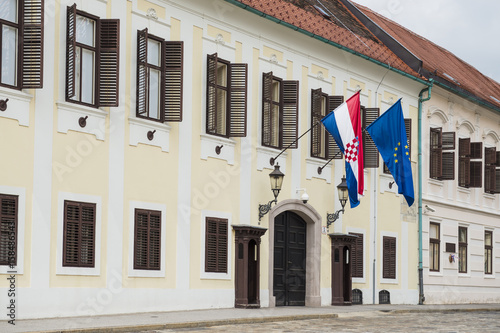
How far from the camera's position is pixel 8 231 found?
1622 centimetres

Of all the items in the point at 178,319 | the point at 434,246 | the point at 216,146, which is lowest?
the point at 178,319

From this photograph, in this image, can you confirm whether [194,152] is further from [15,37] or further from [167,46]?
[15,37]

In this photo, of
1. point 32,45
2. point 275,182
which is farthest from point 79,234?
point 275,182

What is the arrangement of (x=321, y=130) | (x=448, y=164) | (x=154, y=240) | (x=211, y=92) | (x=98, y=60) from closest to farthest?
(x=98, y=60)
(x=154, y=240)
(x=211, y=92)
(x=321, y=130)
(x=448, y=164)

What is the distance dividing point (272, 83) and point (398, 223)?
8.16m

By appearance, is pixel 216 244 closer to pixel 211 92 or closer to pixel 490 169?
pixel 211 92

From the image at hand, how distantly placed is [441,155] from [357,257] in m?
6.33

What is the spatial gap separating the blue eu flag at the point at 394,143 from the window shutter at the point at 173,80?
6314 millimetres

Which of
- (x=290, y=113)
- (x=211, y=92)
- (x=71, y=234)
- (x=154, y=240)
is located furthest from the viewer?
(x=290, y=113)

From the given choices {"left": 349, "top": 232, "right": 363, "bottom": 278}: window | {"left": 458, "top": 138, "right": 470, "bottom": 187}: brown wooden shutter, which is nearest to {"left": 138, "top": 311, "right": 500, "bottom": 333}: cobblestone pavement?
{"left": 349, "top": 232, "right": 363, "bottom": 278}: window

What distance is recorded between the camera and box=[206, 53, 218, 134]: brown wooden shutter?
840 inches

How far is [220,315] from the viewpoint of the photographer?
1906cm

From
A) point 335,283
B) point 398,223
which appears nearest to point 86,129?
point 335,283

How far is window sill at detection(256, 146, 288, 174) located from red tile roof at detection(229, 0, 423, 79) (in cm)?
331
